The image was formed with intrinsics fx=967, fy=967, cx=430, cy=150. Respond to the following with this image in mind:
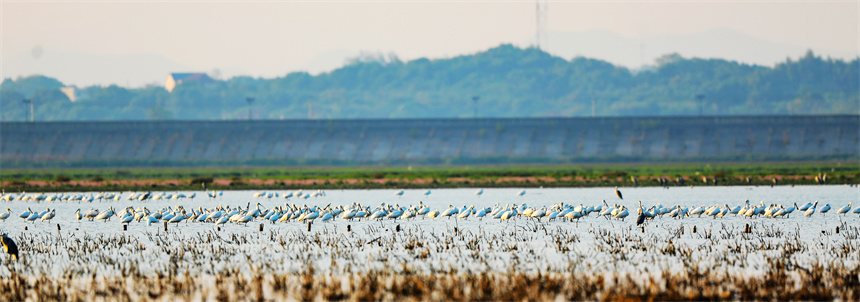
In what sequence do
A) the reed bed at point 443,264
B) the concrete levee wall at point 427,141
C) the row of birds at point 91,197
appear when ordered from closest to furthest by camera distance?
the reed bed at point 443,264 < the row of birds at point 91,197 < the concrete levee wall at point 427,141

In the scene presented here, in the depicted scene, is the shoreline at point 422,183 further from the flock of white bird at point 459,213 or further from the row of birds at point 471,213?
the row of birds at point 471,213

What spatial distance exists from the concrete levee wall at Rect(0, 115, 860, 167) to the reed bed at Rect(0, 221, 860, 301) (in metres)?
80.2

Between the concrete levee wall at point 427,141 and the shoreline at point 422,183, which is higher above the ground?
the concrete levee wall at point 427,141

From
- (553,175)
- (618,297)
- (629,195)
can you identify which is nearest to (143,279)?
(618,297)

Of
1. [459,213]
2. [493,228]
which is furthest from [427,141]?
[493,228]

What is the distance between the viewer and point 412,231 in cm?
3066

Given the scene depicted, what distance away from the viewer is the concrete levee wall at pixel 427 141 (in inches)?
4360

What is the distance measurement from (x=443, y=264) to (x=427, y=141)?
93799mm

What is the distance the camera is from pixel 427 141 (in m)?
116

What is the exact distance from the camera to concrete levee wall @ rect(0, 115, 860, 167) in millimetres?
110750

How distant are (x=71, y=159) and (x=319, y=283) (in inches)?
4009

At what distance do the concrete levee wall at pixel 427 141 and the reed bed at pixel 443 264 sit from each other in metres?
80.2

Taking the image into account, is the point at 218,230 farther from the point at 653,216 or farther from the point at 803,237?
the point at 803,237

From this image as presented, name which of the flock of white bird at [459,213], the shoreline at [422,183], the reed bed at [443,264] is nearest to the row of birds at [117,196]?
the shoreline at [422,183]
